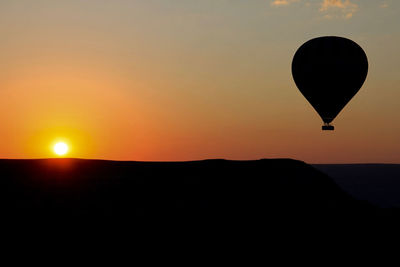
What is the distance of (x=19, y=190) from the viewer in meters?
33.2

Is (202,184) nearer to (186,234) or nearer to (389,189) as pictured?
(186,234)

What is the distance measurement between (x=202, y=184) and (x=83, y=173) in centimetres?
648

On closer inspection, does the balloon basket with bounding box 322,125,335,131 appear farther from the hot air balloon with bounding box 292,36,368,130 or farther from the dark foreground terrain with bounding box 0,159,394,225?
the dark foreground terrain with bounding box 0,159,394,225

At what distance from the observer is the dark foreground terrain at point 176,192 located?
31.2 m

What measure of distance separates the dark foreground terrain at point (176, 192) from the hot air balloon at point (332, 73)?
6177mm

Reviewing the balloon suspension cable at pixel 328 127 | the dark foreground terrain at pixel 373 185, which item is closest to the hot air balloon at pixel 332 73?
the balloon suspension cable at pixel 328 127

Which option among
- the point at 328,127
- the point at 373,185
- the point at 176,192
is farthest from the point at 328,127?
the point at 373,185

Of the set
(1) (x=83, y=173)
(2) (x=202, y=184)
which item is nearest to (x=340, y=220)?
(2) (x=202, y=184)

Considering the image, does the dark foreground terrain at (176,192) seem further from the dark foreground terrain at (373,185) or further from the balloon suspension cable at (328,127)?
the dark foreground terrain at (373,185)

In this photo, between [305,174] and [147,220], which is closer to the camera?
[147,220]

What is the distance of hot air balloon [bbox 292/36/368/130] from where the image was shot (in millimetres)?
42125

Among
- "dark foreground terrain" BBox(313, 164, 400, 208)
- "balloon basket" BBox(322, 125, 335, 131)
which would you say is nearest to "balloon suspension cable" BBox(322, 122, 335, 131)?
"balloon basket" BBox(322, 125, 335, 131)

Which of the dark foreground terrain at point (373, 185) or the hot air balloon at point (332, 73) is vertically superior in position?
the dark foreground terrain at point (373, 185)

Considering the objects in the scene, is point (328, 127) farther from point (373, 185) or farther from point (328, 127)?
point (373, 185)
